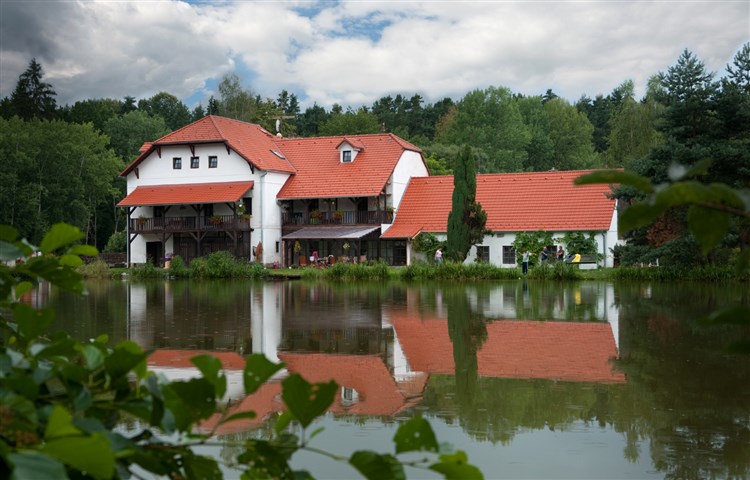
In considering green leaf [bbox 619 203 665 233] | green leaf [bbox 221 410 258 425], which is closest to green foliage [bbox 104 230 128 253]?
green leaf [bbox 221 410 258 425]

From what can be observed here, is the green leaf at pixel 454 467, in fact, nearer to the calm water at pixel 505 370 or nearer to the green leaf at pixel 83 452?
the green leaf at pixel 83 452

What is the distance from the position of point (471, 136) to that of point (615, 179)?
72.3 meters

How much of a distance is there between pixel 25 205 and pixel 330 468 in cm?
5201

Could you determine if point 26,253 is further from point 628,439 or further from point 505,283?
point 505,283

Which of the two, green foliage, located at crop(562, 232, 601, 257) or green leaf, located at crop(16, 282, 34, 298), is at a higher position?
green foliage, located at crop(562, 232, 601, 257)

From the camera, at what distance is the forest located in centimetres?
3056

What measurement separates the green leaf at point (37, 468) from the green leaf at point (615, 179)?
933 millimetres

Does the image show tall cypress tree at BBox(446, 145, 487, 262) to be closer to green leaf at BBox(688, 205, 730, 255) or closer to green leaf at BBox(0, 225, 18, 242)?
green leaf at BBox(0, 225, 18, 242)

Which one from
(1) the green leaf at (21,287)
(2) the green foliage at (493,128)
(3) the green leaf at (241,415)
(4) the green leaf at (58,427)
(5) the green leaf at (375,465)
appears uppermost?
(2) the green foliage at (493,128)

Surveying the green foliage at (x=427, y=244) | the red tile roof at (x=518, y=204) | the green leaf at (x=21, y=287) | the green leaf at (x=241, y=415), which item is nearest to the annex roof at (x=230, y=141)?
the red tile roof at (x=518, y=204)

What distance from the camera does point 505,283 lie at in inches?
1345

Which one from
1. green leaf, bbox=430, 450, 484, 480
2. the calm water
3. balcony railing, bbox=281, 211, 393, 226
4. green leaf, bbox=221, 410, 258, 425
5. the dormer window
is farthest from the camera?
the dormer window

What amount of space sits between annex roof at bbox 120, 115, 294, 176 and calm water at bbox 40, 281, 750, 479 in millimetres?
24628

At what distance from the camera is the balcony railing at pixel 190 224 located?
47.6 m
